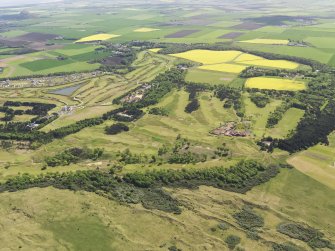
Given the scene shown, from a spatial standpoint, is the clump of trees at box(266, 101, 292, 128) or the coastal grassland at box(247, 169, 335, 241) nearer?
the coastal grassland at box(247, 169, 335, 241)

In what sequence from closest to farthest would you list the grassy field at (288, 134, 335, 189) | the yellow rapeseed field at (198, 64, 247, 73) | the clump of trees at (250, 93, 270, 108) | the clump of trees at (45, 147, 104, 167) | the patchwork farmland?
the patchwork farmland < the grassy field at (288, 134, 335, 189) < the clump of trees at (45, 147, 104, 167) < the clump of trees at (250, 93, 270, 108) < the yellow rapeseed field at (198, 64, 247, 73)

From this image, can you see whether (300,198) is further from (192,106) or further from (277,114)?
(192,106)

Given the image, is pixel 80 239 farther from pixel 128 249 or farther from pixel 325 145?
pixel 325 145

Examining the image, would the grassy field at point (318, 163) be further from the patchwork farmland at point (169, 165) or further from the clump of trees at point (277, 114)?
the clump of trees at point (277, 114)

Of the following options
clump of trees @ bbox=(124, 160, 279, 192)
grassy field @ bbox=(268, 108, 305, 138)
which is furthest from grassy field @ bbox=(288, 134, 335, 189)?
grassy field @ bbox=(268, 108, 305, 138)

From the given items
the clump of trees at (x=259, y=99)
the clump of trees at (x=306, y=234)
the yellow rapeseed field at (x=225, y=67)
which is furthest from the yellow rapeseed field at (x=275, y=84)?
the clump of trees at (x=306, y=234)

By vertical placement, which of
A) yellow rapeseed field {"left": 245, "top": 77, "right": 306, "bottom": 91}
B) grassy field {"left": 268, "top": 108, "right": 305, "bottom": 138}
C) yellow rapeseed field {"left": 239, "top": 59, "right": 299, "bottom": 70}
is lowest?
grassy field {"left": 268, "top": 108, "right": 305, "bottom": 138}

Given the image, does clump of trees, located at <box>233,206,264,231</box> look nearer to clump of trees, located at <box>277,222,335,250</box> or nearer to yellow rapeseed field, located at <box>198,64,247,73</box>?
clump of trees, located at <box>277,222,335,250</box>

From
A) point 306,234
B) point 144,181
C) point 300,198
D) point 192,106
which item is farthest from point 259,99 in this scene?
point 306,234

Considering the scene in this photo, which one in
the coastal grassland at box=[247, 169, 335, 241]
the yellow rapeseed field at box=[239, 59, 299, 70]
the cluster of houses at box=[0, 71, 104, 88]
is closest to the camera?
the coastal grassland at box=[247, 169, 335, 241]
